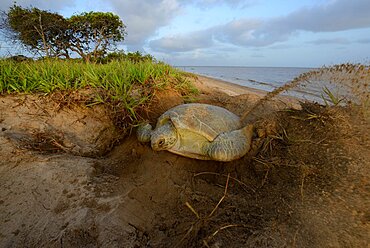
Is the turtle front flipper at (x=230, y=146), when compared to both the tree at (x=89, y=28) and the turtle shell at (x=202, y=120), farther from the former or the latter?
the tree at (x=89, y=28)

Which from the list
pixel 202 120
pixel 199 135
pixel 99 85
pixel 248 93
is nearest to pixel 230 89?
pixel 248 93

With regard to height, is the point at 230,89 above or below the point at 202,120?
below

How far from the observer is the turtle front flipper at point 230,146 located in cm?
208

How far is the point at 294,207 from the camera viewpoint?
1533 mm

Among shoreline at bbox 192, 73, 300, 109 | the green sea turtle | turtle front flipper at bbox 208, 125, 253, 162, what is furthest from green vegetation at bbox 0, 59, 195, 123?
shoreline at bbox 192, 73, 300, 109

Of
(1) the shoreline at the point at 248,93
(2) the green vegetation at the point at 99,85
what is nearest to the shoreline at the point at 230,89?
(1) the shoreline at the point at 248,93

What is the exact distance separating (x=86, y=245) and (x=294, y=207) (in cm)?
146

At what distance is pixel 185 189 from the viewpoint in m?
1.87

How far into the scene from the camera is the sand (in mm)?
1389

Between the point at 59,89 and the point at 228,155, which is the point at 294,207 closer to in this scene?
the point at 228,155

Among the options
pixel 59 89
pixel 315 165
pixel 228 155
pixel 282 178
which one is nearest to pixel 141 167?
pixel 228 155

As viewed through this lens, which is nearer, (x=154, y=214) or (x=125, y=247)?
(x=125, y=247)

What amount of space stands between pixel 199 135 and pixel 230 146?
0.38 metres

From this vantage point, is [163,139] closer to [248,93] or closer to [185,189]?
[185,189]
